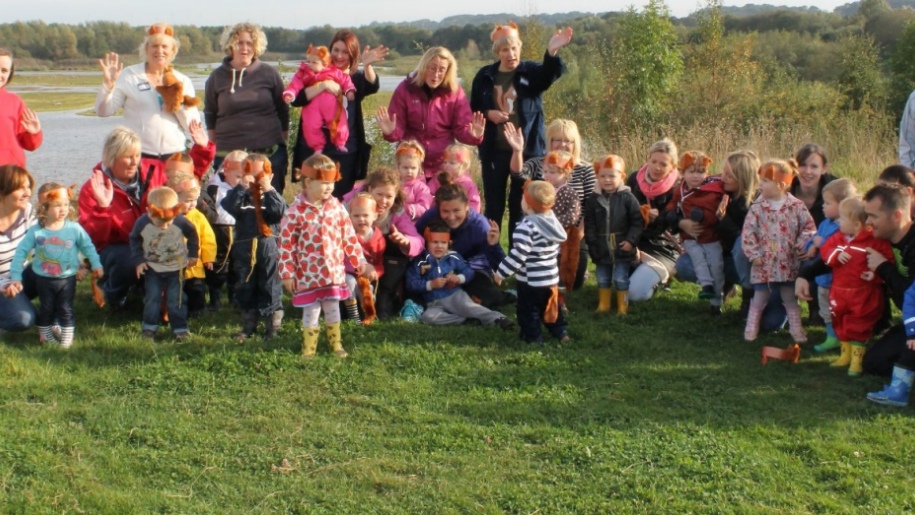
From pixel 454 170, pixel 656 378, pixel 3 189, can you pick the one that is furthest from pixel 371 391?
pixel 3 189

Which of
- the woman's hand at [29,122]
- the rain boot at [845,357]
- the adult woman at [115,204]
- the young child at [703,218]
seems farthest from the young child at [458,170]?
the woman's hand at [29,122]

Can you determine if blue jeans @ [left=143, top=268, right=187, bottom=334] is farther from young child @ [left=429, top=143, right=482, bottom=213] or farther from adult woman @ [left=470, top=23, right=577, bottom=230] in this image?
adult woman @ [left=470, top=23, right=577, bottom=230]

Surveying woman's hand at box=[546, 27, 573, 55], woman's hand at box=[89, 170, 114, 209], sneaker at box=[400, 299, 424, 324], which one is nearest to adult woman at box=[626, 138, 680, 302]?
woman's hand at box=[546, 27, 573, 55]

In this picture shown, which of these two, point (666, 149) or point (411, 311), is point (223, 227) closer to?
point (411, 311)

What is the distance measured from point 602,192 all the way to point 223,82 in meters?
3.45

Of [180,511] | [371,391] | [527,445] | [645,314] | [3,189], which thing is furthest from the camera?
[645,314]

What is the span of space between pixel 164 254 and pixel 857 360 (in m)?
4.96

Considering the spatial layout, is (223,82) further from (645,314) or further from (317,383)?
(645,314)

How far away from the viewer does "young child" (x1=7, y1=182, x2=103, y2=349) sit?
6.22 meters

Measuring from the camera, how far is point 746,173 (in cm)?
706

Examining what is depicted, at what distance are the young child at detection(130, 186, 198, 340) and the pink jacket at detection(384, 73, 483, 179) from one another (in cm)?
224

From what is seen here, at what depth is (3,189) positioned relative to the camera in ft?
21.0

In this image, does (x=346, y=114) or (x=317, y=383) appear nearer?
(x=317, y=383)

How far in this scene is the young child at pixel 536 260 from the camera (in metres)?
6.27
